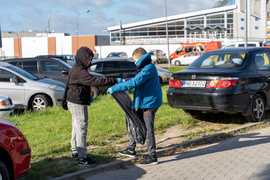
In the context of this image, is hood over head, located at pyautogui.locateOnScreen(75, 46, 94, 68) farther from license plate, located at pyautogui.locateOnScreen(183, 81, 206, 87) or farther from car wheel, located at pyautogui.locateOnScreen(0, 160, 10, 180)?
license plate, located at pyautogui.locateOnScreen(183, 81, 206, 87)

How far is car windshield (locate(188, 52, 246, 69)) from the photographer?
326 inches

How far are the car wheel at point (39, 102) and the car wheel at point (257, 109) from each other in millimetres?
6064

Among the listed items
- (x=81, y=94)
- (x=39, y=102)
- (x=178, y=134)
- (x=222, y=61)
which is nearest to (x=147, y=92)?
(x=81, y=94)

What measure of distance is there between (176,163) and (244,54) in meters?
3.73

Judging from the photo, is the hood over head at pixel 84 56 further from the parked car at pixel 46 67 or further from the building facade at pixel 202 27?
the building facade at pixel 202 27

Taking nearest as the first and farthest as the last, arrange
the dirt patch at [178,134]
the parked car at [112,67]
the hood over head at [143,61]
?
the hood over head at [143,61]
the dirt patch at [178,134]
the parked car at [112,67]

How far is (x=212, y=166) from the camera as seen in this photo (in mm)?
5633

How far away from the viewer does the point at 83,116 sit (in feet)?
18.1

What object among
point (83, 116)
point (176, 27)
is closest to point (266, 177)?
point (83, 116)

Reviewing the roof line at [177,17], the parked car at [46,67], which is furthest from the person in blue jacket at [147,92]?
the roof line at [177,17]

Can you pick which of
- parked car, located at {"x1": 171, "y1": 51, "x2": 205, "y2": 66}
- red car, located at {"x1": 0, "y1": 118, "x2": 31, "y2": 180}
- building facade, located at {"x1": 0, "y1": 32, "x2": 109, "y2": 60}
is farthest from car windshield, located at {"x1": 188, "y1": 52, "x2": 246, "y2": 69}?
building facade, located at {"x1": 0, "y1": 32, "x2": 109, "y2": 60}

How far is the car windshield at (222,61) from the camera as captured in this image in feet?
27.2

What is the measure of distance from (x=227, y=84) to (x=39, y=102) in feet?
20.2

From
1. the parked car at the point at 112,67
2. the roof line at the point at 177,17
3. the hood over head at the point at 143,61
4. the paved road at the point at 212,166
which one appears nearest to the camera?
the paved road at the point at 212,166
